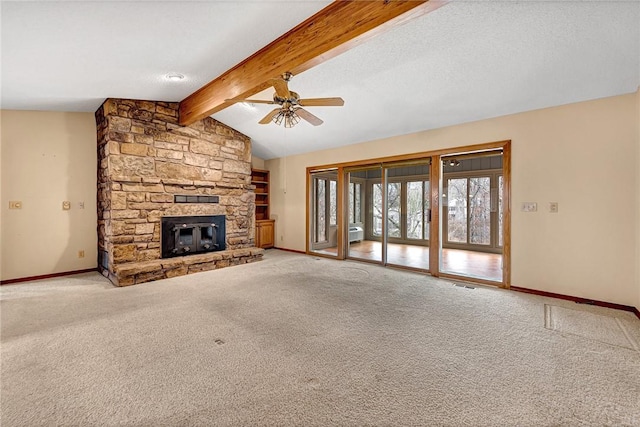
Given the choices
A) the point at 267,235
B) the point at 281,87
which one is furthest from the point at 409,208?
the point at 281,87

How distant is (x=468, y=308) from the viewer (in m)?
3.33

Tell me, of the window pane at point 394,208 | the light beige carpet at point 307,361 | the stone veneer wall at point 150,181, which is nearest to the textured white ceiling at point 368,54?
the stone veneer wall at point 150,181

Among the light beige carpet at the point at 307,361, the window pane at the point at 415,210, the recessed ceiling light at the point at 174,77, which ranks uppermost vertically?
the recessed ceiling light at the point at 174,77

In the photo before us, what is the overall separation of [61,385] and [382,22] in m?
3.54

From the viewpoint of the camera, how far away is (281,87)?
2951 mm

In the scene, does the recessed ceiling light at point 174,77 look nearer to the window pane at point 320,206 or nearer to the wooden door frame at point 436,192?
the wooden door frame at point 436,192

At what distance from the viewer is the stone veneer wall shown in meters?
4.48

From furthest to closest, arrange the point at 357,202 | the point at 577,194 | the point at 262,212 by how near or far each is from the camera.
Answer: the point at 357,202 → the point at 262,212 → the point at 577,194

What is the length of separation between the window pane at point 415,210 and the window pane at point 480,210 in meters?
1.22

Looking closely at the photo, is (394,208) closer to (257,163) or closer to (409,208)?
(409,208)

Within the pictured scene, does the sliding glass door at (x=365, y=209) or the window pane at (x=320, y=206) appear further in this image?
the sliding glass door at (x=365, y=209)

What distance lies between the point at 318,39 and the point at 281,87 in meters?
0.59

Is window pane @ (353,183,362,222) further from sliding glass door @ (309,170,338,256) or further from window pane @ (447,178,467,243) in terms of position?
window pane @ (447,178,467,243)

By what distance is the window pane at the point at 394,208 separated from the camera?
319 inches
